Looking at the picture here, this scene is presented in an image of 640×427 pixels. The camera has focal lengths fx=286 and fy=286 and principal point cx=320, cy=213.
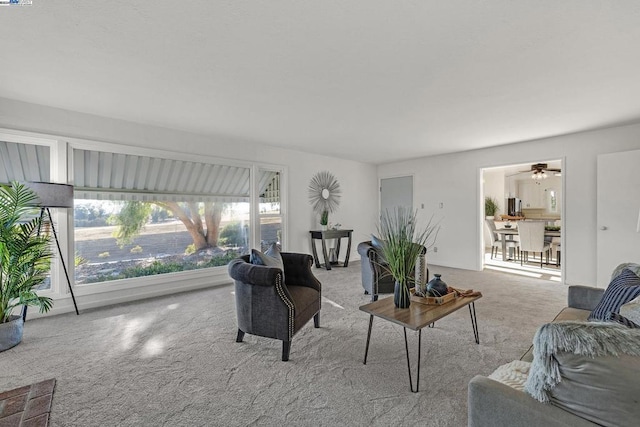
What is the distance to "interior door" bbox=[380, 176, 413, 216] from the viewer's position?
21.3 feet

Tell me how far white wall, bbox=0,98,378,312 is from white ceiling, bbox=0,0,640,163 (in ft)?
0.69

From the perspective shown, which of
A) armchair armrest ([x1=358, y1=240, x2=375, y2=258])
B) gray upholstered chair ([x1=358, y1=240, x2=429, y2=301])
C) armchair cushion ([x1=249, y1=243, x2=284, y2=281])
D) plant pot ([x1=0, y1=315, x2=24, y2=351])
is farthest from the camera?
armchair armrest ([x1=358, y1=240, x2=375, y2=258])

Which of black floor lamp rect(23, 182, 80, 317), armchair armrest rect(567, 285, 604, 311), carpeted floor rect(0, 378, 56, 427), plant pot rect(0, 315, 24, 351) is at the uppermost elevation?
black floor lamp rect(23, 182, 80, 317)

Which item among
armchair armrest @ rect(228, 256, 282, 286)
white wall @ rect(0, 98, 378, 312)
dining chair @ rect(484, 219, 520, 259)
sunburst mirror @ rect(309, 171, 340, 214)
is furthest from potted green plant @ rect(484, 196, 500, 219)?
armchair armrest @ rect(228, 256, 282, 286)

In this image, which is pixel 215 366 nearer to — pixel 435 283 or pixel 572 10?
pixel 435 283

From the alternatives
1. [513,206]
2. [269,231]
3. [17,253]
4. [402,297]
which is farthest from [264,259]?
[513,206]

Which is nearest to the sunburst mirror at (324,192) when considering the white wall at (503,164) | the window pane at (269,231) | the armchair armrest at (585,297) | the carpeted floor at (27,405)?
the window pane at (269,231)

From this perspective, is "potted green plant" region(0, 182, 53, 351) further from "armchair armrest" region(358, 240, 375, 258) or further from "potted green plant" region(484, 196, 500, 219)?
"potted green plant" region(484, 196, 500, 219)

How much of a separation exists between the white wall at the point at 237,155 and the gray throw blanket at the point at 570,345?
14.1 ft

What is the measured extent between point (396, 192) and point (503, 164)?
2.25m

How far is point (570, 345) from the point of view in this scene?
35.1 inches

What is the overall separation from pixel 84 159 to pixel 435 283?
4222 millimetres

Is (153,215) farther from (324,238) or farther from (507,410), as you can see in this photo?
→ (507,410)

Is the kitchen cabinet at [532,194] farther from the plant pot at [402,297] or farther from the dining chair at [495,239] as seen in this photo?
the plant pot at [402,297]
